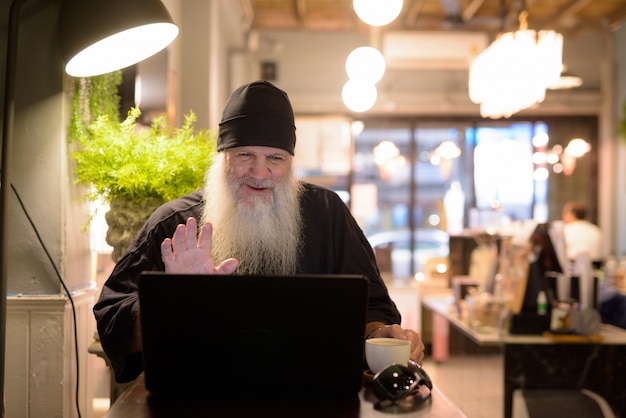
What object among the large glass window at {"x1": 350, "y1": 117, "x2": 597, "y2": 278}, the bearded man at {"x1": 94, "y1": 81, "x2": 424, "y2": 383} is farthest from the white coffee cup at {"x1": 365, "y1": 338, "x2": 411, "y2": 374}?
the large glass window at {"x1": 350, "y1": 117, "x2": 597, "y2": 278}

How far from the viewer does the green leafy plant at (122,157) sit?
226 cm

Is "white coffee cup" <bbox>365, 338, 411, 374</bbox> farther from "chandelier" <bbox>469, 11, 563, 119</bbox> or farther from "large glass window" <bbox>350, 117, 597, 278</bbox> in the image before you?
"large glass window" <bbox>350, 117, 597, 278</bbox>

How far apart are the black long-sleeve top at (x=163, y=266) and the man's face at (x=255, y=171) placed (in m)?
0.17

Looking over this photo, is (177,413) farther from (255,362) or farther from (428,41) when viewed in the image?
(428,41)

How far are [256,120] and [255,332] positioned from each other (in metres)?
→ 0.92

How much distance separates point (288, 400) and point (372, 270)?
86cm

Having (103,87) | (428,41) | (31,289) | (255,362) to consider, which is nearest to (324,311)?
(255,362)

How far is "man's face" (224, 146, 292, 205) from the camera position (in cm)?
203

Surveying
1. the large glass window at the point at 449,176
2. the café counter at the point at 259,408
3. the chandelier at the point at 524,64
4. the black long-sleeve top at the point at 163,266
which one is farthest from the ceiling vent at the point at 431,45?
the café counter at the point at 259,408

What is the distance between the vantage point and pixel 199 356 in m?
1.24

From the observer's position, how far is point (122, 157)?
2268 mm

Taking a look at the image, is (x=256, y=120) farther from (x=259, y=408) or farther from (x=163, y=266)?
(x=259, y=408)

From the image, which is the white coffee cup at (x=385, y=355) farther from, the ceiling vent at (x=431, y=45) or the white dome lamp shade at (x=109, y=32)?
the ceiling vent at (x=431, y=45)

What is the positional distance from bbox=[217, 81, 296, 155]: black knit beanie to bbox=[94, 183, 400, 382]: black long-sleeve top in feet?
0.80
